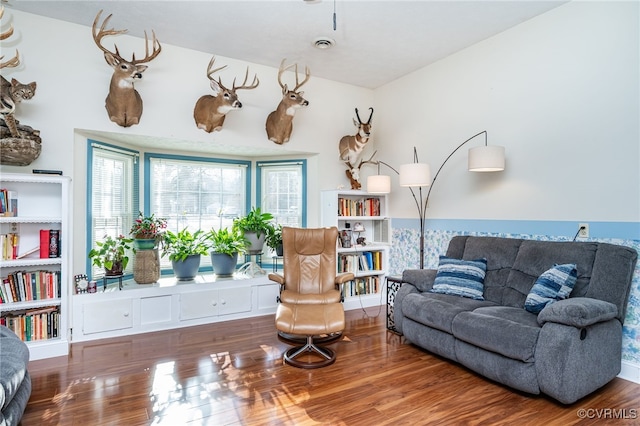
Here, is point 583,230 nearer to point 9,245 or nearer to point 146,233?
point 146,233

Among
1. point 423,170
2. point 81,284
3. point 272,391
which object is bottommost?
point 272,391

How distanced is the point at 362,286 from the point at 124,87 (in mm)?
3577

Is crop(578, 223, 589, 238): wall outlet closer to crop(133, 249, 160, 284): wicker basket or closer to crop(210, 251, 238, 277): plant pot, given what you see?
crop(210, 251, 238, 277): plant pot

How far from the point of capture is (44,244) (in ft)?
10.3

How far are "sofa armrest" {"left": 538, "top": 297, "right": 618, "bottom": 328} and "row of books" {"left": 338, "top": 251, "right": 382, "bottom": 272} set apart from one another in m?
2.49

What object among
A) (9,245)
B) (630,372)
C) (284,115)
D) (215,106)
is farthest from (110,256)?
(630,372)

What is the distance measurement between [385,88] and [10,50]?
13.8 feet

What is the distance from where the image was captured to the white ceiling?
313 centimetres

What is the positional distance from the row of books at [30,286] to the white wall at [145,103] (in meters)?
0.40

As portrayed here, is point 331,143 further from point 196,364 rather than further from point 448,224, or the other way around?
point 196,364

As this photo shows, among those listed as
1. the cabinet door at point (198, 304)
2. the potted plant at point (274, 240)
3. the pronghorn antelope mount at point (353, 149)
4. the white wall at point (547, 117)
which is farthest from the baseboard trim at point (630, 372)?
the cabinet door at point (198, 304)

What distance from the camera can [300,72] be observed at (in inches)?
179

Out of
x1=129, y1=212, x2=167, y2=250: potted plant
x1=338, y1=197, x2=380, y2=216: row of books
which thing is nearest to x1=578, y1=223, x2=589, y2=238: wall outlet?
x1=338, y1=197, x2=380, y2=216: row of books

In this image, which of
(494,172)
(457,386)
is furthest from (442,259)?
(457,386)
